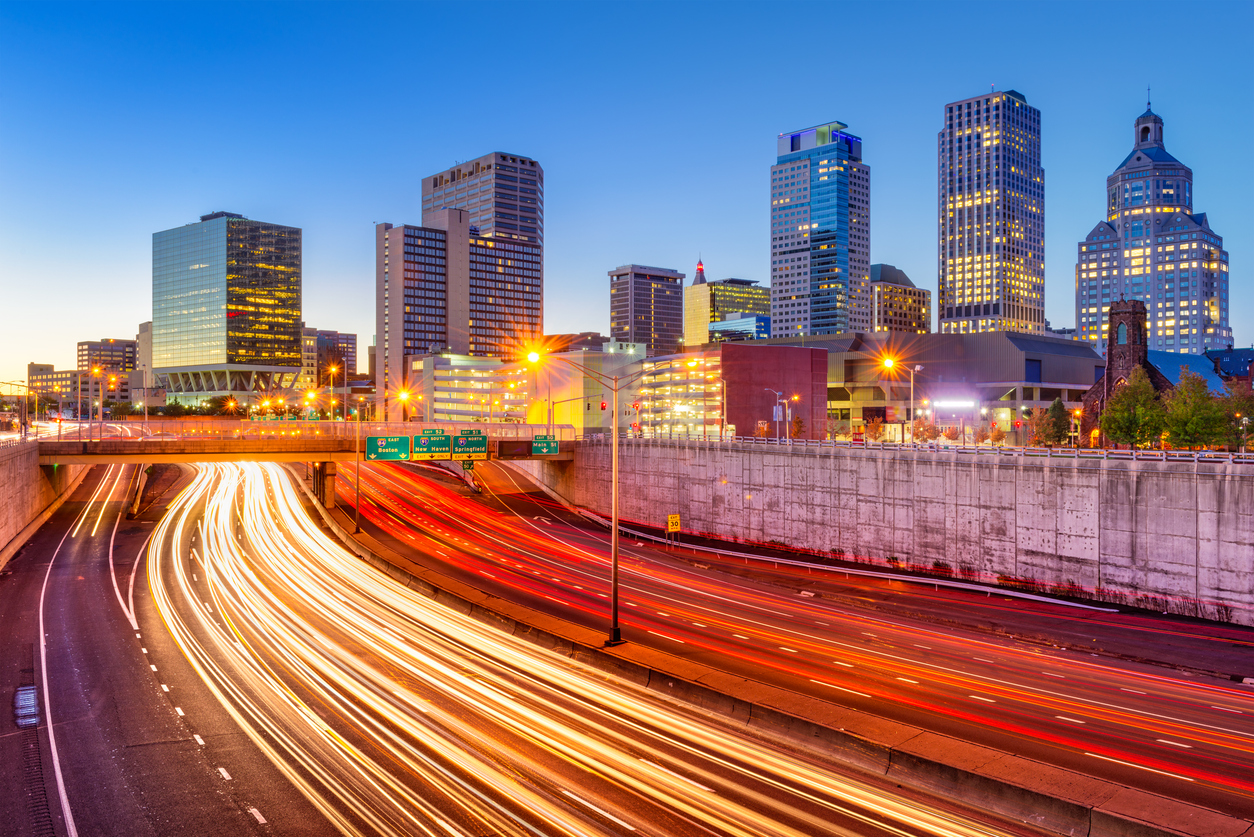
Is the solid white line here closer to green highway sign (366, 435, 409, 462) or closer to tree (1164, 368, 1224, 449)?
green highway sign (366, 435, 409, 462)

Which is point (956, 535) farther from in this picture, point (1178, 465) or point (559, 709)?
point (559, 709)

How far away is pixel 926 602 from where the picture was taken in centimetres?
4069

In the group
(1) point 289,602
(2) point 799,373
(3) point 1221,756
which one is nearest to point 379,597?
(1) point 289,602

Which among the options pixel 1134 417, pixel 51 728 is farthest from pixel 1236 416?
pixel 51 728

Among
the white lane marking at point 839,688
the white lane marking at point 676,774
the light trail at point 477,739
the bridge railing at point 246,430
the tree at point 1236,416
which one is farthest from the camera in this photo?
the tree at point 1236,416

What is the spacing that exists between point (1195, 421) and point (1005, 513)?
35.4m

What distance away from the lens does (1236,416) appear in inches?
2918

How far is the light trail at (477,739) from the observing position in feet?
53.7

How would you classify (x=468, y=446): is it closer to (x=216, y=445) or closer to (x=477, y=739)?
(x=216, y=445)

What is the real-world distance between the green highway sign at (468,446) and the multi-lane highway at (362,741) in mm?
22322

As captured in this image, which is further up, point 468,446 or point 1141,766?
point 468,446

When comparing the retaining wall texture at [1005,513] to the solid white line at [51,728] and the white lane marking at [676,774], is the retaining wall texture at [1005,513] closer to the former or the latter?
the white lane marking at [676,774]

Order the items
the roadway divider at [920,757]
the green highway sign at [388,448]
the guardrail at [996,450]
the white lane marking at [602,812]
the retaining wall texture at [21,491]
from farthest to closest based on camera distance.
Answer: the green highway sign at [388,448], the retaining wall texture at [21,491], the guardrail at [996,450], the white lane marking at [602,812], the roadway divider at [920,757]

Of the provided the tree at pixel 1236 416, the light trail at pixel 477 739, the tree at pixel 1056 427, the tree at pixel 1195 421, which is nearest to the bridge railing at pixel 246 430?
the light trail at pixel 477 739
